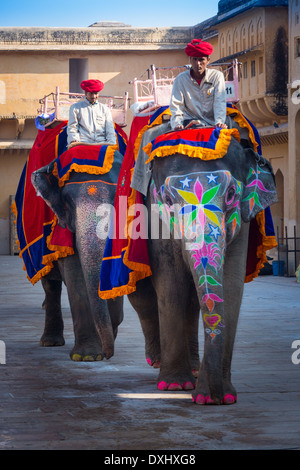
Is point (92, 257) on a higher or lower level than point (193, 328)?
higher

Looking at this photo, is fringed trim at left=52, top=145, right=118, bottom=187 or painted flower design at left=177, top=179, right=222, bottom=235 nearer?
painted flower design at left=177, top=179, right=222, bottom=235

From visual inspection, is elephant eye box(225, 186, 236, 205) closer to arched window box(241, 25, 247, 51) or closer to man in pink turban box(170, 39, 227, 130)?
man in pink turban box(170, 39, 227, 130)

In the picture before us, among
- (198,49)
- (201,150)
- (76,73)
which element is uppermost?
(76,73)

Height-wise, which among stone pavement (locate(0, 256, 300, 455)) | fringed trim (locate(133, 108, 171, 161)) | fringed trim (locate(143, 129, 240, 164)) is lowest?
stone pavement (locate(0, 256, 300, 455))

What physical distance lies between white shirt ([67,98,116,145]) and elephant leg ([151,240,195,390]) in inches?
88.4

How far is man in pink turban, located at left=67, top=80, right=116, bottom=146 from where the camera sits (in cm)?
820

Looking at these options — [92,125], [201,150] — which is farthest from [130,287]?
[92,125]

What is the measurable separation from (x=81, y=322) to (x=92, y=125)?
5.53ft

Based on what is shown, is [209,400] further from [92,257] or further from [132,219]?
[92,257]

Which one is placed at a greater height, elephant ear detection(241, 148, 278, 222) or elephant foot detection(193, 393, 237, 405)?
elephant ear detection(241, 148, 278, 222)

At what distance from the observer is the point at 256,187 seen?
6.12 m

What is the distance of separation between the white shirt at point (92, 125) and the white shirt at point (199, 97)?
1.95 meters

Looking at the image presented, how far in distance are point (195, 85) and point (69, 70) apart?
90.5ft

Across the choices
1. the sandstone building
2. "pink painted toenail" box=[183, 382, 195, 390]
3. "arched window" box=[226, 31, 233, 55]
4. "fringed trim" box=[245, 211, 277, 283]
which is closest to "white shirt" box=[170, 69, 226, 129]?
"fringed trim" box=[245, 211, 277, 283]
